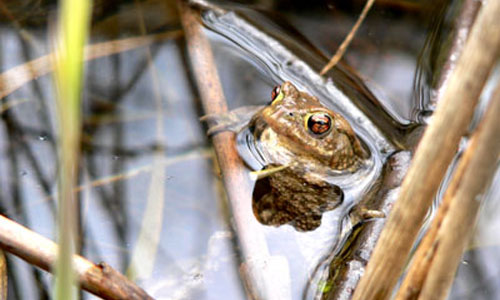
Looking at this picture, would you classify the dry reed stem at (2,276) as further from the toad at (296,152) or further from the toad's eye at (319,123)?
the toad's eye at (319,123)

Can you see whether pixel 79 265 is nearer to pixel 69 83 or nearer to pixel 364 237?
pixel 69 83

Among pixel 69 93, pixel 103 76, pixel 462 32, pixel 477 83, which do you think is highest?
pixel 69 93

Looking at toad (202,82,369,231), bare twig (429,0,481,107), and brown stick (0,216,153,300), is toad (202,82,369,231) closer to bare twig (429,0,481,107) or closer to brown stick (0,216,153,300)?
bare twig (429,0,481,107)

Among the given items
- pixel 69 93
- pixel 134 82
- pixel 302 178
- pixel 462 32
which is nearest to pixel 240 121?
pixel 302 178

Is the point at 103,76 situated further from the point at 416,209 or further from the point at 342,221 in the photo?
the point at 416,209

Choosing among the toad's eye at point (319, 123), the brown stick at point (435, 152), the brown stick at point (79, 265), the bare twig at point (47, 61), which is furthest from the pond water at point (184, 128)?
the brown stick at point (435, 152)

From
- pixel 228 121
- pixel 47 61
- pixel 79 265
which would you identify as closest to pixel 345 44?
pixel 228 121

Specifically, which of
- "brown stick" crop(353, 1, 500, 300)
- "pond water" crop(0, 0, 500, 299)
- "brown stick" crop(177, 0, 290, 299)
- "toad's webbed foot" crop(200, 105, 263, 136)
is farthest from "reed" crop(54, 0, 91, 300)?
"toad's webbed foot" crop(200, 105, 263, 136)
